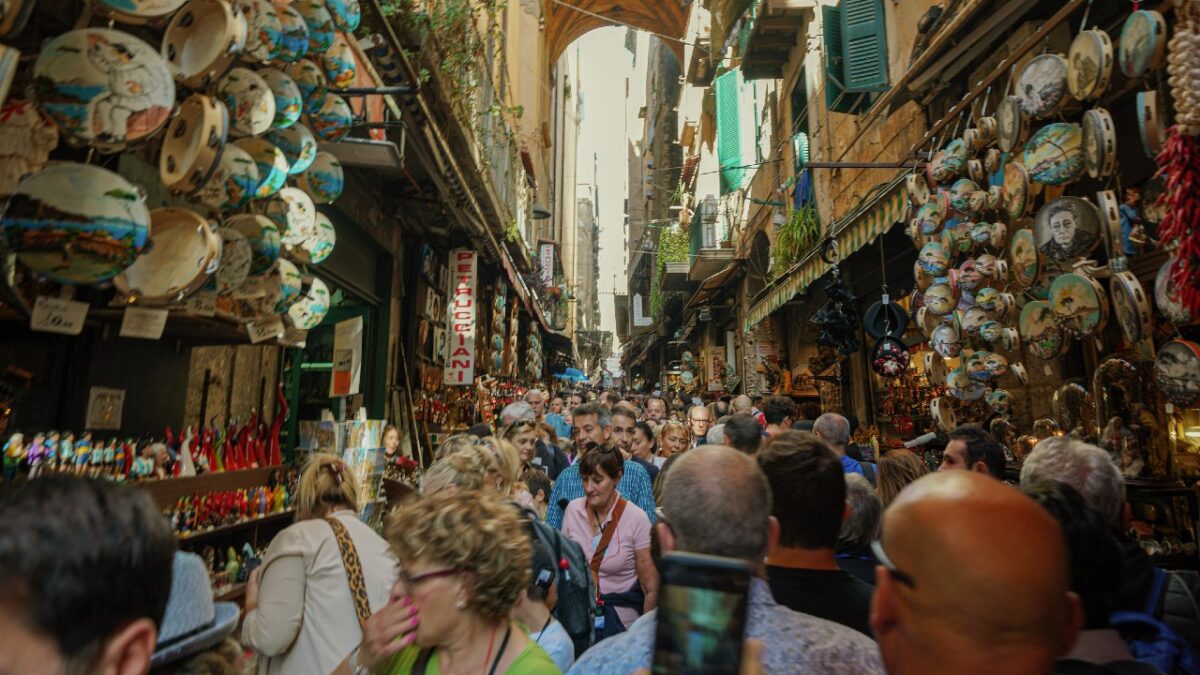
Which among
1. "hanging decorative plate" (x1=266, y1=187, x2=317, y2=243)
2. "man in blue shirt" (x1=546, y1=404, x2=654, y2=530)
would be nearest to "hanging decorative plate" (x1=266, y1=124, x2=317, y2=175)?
"hanging decorative plate" (x1=266, y1=187, x2=317, y2=243)

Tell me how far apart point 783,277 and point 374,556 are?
373 inches

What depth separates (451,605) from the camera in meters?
1.91

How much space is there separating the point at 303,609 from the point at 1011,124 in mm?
5670

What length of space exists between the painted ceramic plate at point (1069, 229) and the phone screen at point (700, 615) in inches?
186

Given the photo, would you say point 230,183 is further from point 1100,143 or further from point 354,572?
point 1100,143

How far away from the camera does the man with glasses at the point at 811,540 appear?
207 cm

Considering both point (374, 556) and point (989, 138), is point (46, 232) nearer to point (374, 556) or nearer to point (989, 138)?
point (374, 556)

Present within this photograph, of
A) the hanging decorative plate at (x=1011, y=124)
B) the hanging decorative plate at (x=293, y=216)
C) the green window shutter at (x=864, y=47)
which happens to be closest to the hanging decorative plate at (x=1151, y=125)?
the hanging decorative plate at (x=1011, y=124)

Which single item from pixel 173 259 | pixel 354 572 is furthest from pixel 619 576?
pixel 173 259

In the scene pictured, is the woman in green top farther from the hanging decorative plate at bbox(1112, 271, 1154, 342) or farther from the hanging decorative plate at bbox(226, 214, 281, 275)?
the hanging decorative plate at bbox(1112, 271, 1154, 342)

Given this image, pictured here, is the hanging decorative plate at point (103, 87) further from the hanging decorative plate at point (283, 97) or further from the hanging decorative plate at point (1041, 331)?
the hanging decorative plate at point (1041, 331)

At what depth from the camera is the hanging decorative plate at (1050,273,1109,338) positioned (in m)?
4.24

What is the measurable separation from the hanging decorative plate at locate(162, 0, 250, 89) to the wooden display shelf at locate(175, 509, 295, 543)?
7.06 feet

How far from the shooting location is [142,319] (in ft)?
9.43
